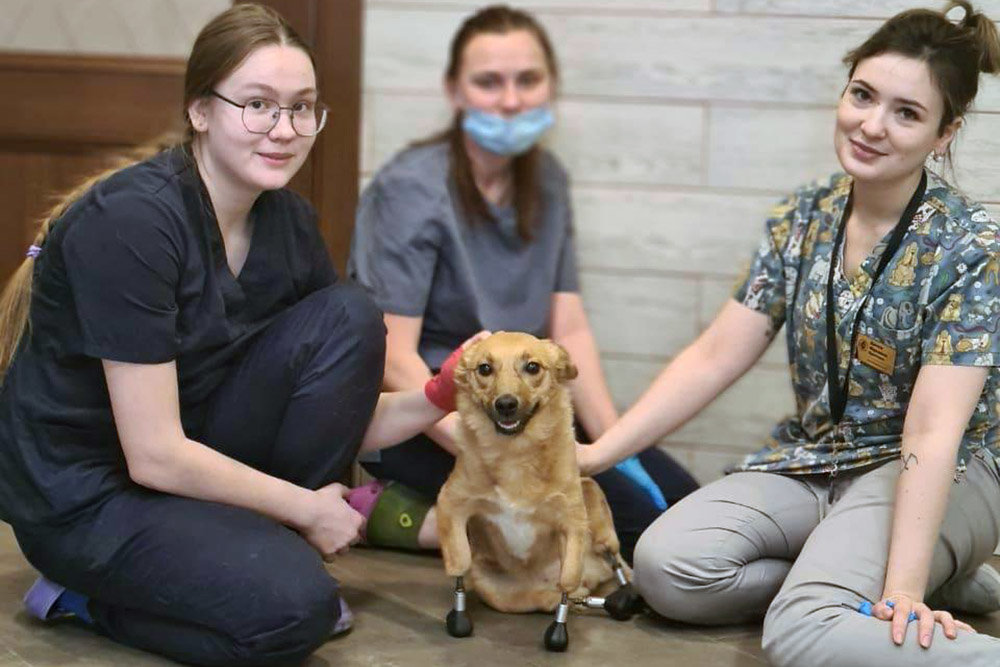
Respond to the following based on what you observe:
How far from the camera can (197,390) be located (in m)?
2.19

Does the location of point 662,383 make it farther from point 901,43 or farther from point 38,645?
point 38,645

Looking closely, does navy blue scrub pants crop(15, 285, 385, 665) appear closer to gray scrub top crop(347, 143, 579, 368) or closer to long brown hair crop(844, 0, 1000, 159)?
gray scrub top crop(347, 143, 579, 368)

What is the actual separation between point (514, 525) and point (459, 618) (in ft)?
0.60

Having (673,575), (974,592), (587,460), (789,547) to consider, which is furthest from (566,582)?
(974,592)

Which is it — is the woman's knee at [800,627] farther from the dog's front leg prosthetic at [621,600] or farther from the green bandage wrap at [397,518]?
the green bandage wrap at [397,518]

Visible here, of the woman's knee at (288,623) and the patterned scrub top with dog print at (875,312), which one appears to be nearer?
the woman's knee at (288,623)

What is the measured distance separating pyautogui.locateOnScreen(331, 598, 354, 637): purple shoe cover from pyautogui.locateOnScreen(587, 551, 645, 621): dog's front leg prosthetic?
0.43 m

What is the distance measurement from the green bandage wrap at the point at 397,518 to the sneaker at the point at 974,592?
1.00m

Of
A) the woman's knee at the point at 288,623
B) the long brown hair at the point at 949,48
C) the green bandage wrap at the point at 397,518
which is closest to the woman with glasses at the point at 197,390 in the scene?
the woman's knee at the point at 288,623

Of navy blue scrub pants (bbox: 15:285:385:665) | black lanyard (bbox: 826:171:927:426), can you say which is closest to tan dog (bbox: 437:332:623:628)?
navy blue scrub pants (bbox: 15:285:385:665)

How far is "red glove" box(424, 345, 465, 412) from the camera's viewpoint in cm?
221

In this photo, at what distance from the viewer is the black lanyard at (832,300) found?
2.20 m

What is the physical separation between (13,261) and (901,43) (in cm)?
233

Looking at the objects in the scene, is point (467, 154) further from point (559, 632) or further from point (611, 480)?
point (559, 632)
